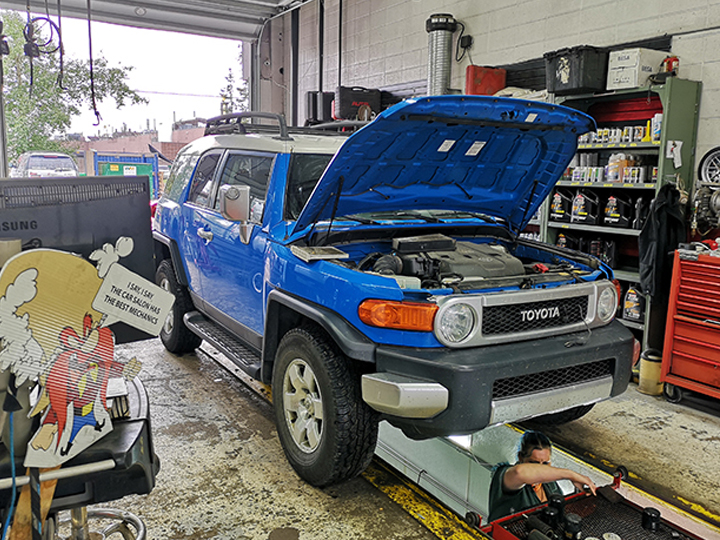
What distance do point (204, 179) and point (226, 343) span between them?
130 centimetres

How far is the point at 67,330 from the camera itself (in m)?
1.44

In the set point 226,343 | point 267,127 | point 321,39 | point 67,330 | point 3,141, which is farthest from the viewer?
point 321,39

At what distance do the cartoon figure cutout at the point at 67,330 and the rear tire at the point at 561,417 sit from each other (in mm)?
2679

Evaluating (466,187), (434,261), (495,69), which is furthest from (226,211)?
(495,69)

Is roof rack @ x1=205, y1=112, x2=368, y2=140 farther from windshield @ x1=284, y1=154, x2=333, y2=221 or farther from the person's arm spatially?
the person's arm

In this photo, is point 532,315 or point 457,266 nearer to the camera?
point 532,315

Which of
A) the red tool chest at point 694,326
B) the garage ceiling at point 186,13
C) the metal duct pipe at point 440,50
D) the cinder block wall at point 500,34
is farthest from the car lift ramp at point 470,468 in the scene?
the garage ceiling at point 186,13

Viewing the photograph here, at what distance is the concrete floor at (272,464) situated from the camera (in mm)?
2664

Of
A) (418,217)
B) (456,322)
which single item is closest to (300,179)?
(418,217)

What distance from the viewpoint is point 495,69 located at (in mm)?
6730

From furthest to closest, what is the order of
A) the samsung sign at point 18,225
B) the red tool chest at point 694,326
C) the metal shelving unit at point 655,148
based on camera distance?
the metal shelving unit at point 655,148 → the red tool chest at point 694,326 → the samsung sign at point 18,225

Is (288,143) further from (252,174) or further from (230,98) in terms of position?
(230,98)

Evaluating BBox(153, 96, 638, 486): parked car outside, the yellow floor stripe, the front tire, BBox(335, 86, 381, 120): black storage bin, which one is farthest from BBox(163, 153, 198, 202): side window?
BBox(335, 86, 381, 120): black storage bin

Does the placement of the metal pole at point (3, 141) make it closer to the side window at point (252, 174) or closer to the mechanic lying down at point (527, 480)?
the side window at point (252, 174)
